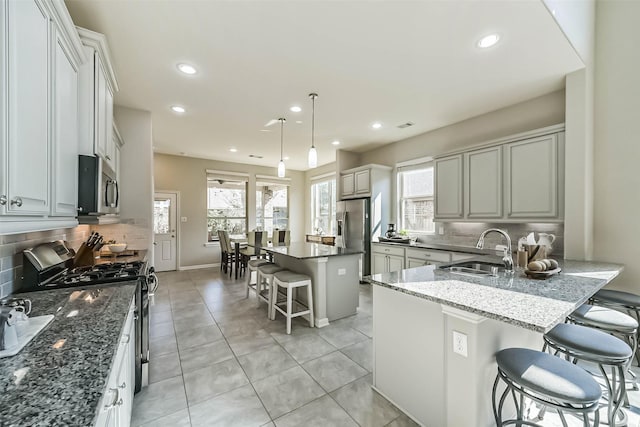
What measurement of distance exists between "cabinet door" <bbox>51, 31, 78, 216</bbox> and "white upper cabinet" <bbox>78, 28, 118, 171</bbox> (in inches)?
3.2

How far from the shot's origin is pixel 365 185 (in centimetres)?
520

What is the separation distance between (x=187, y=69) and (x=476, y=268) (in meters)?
3.49

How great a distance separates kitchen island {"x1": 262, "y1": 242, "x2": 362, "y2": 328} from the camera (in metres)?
3.26

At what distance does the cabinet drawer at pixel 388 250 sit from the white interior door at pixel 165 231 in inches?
194

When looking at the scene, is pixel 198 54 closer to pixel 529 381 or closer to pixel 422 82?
pixel 422 82

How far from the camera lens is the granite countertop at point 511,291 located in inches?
47.9

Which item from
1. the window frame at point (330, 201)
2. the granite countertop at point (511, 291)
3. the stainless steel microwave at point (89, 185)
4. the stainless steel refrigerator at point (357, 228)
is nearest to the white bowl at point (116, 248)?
the stainless steel microwave at point (89, 185)

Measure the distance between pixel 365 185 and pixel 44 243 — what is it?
4504 millimetres

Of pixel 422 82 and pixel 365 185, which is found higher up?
pixel 422 82

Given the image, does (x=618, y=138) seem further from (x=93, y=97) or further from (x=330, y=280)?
(x=93, y=97)

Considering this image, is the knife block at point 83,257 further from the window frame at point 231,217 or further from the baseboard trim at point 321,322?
the window frame at point 231,217

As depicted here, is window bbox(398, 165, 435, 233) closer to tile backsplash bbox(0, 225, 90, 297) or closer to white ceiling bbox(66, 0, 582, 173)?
white ceiling bbox(66, 0, 582, 173)

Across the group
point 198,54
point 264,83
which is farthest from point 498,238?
point 198,54

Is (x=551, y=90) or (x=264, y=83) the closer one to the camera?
(x=264, y=83)
